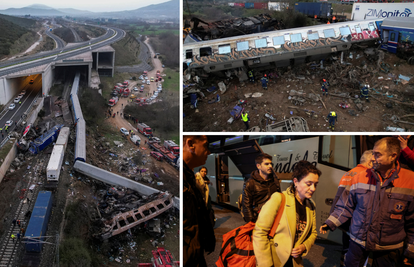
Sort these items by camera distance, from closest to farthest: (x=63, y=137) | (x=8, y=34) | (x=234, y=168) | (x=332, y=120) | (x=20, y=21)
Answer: (x=234, y=168)
(x=332, y=120)
(x=63, y=137)
(x=8, y=34)
(x=20, y=21)

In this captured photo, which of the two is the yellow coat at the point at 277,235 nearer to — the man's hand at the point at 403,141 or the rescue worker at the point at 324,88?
the man's hand at the point at 403,141

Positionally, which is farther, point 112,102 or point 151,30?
point 151,30

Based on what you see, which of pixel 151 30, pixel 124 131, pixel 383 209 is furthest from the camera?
pixel 151 30

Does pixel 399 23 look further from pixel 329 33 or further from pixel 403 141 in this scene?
pixel 403 141

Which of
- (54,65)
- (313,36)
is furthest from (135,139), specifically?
(54,65)

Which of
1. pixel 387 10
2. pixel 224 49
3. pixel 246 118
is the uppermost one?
pixel 387 10

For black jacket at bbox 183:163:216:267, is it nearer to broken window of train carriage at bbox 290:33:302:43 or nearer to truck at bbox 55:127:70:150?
broken window of train carriage at bbox 290:33:302:43

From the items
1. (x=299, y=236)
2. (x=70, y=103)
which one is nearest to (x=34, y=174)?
(x=70, y=103)

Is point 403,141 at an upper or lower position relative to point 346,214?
upper

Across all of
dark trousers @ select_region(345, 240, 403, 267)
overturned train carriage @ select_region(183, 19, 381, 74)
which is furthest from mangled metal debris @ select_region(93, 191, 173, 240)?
dark trousers @ select_region(345, 240, 403, 267)
